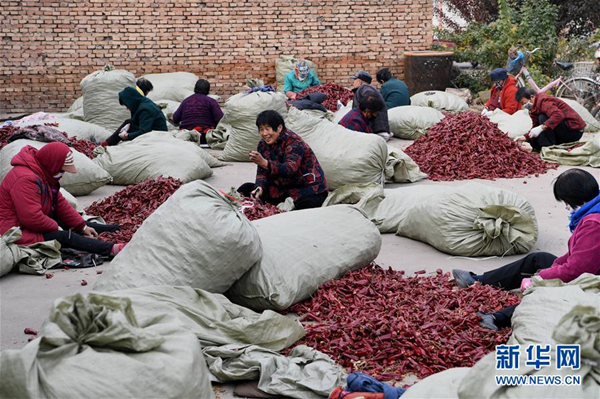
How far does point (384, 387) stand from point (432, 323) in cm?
80

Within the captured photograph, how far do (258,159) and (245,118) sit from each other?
3168mm

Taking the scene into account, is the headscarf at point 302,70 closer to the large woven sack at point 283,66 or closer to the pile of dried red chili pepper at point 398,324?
the large woven sack at point 283,66

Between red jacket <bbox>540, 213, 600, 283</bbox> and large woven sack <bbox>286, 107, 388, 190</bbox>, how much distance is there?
349cm

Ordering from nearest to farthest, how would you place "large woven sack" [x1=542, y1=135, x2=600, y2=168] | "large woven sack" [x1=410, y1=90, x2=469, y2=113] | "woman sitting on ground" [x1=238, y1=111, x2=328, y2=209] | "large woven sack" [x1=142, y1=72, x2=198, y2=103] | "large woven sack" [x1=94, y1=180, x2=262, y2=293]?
1. "large woven sack" [x1=94, y1=180, x2=262, y2=293]
2. "woman sitting on ground" [x1=238, y1=111, x2=328, y2=209]
3. "large woven sack" [x1=542, y1=135, x2=600, y2=168]
4. "large woven sack" [x1=410, y1=90, x2=469, y2=113]
5. "large woven sack" [x1=142, y1=72, x2=198, y2=103]

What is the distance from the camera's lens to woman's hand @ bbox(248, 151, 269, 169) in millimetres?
6195

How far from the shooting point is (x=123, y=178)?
812cm

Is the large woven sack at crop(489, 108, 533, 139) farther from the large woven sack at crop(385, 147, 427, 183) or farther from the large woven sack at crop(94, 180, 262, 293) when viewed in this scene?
the large woven sack at crop(94, 180, 262, 293)

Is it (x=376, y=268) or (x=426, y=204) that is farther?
(x=426, y=204)

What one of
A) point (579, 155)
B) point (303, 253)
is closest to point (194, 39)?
point (579, 155)

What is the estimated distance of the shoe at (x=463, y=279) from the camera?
4754mm

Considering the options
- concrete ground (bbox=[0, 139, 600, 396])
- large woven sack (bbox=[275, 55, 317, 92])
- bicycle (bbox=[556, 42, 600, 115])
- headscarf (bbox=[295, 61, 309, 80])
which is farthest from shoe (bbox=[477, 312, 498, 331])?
large woven sack (bbox=[275, 55, 317, 92])

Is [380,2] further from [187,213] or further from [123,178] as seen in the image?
[187,213]

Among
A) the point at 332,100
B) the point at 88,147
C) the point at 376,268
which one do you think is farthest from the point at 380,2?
the point at 376,268

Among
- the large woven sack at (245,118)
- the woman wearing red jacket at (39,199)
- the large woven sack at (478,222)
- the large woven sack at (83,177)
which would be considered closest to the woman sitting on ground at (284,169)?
the large woven sack at (478,222)
